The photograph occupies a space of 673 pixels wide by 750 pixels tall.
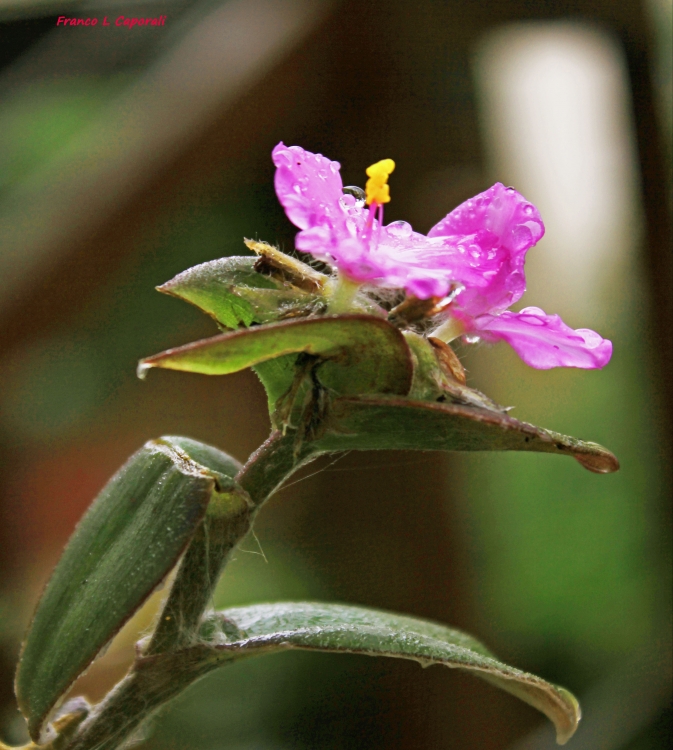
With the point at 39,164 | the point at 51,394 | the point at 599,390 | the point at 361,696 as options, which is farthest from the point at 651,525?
the point at 39,164

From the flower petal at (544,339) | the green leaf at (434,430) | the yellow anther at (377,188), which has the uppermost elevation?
the yellow anther at (377,188)

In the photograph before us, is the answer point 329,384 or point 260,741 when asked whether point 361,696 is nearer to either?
point 260,741

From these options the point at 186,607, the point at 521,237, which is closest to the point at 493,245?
the point at 521,237

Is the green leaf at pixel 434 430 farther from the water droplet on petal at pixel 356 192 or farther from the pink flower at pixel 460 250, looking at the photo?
the water droplet on petal at pixel 356 192
